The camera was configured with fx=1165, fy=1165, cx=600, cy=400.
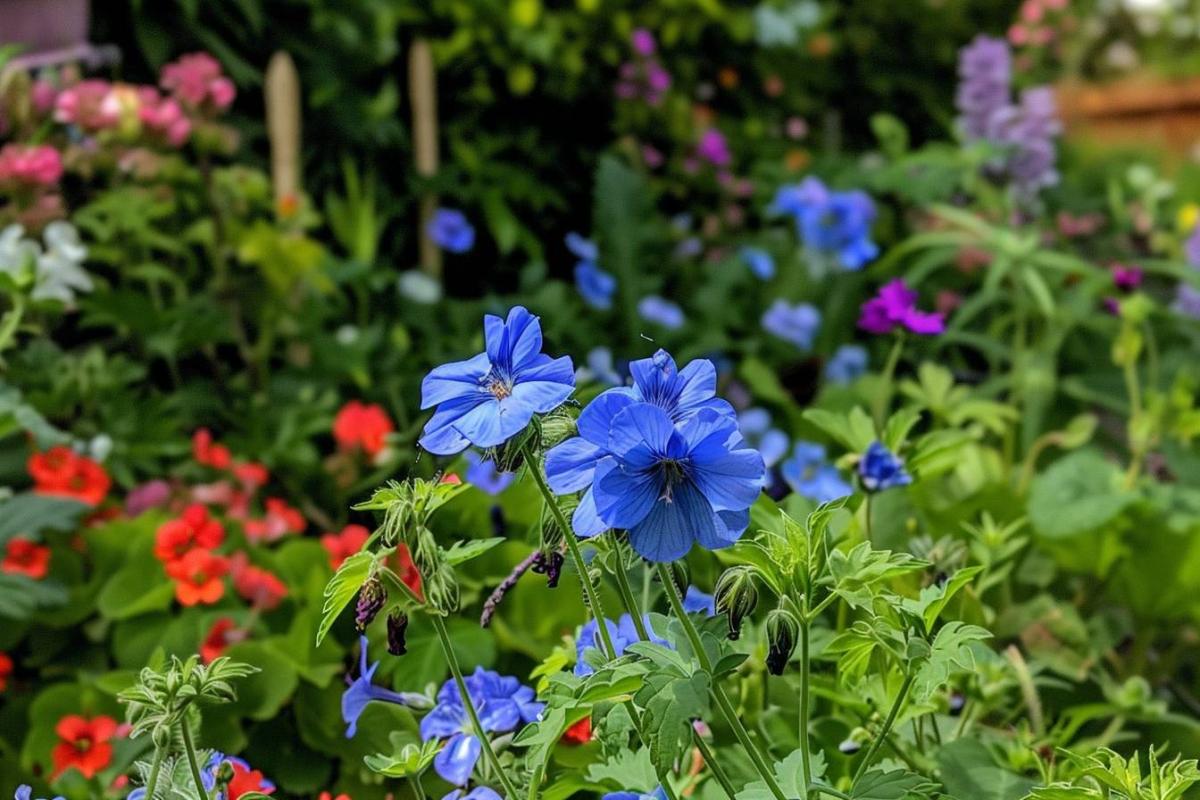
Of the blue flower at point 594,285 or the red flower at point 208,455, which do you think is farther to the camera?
the blue flower at point 594,285

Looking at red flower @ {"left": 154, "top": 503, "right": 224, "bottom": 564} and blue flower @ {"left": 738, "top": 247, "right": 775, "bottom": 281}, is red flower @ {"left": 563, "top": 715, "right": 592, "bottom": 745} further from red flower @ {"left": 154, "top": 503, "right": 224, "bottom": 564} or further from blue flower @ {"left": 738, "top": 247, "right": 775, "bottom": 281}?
blue flower @ {"left": 738, "top": 247, "right": 775, "bottom": 281}

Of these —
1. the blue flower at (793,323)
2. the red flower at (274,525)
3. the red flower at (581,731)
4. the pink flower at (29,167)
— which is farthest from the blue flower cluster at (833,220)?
the red flower at (581,731)

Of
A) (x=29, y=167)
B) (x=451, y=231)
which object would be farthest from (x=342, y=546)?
(x=451, y=231)

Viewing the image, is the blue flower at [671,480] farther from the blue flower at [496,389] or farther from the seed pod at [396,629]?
the seed pod at [396,629]

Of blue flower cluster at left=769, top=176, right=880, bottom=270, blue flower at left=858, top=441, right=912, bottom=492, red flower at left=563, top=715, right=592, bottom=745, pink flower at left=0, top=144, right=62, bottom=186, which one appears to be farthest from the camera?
blue flower cluster at left=769, top=176, right=880, bottom=270

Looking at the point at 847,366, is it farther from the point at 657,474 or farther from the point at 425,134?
the point at 657,474

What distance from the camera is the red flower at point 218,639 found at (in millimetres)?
1333

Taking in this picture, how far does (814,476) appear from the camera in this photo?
1704mm

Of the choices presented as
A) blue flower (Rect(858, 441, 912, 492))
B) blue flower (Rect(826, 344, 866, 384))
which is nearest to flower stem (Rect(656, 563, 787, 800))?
blue flower (Rect(858, 441, 912, 492))

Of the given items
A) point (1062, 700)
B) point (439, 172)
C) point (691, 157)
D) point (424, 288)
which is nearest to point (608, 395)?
point (1062, 700)

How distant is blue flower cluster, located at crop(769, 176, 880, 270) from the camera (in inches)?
93.5

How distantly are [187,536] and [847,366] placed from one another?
1369 mm

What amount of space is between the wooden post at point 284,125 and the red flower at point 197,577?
1029 millimetres

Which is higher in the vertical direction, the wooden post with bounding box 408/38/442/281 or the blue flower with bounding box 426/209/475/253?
the wooden post with bounding box 408/38/442/281
